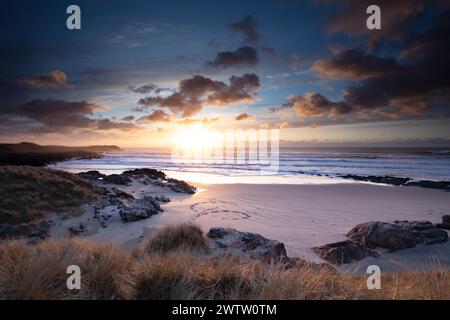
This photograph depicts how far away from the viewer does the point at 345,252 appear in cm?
854

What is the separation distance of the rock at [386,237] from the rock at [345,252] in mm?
637

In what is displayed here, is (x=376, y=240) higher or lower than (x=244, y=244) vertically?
lower

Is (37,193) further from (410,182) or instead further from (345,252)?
(410,182)

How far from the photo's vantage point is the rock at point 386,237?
926 cm

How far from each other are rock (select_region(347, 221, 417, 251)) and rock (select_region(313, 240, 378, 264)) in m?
0.64

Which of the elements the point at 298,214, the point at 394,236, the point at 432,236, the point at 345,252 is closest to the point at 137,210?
the point at 298,214

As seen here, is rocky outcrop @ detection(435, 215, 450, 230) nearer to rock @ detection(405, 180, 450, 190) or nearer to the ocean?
rock @ detection(405, 180, 450, 190)

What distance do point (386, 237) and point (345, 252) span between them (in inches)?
71.5

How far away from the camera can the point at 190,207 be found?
51.5ft

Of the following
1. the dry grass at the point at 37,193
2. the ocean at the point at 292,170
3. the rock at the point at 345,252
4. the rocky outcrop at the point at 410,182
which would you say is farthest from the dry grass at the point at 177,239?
the rocky outcrop at the point at 410,182

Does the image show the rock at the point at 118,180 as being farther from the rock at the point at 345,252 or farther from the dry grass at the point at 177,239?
the rock at the point at 345,252

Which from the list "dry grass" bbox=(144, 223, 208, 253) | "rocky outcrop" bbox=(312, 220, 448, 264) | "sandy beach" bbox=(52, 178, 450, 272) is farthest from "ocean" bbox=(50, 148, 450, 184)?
"dry grass" bbox=(144, 223, 208, 253)

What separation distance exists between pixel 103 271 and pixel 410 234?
29.6 feet
